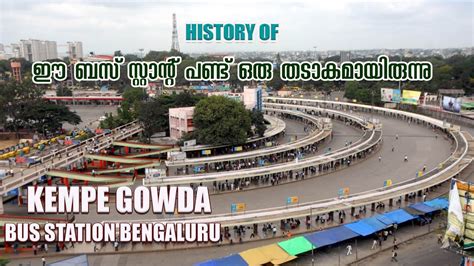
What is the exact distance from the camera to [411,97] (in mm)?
48781

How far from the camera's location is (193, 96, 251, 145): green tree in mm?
30156

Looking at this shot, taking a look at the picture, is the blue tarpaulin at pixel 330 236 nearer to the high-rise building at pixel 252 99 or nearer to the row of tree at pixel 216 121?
the row of tree at pixel 216 121

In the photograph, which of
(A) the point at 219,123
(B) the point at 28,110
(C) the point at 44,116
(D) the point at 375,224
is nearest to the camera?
(D) the point at 375,224

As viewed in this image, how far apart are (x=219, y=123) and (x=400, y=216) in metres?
15.8

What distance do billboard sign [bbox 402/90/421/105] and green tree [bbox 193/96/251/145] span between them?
85.6 ft

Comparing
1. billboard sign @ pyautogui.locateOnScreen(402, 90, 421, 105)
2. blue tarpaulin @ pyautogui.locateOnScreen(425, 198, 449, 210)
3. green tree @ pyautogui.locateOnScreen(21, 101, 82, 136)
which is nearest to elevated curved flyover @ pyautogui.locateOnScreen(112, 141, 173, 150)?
green tree @ pyautogui.locateOnScreen(21, 101, 82, 136)

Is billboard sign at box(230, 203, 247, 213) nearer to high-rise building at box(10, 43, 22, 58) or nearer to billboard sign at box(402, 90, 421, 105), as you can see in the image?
billboard sign at box(402, 90, 421, 105)

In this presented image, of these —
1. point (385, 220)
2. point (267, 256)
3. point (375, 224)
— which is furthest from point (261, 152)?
point (267, 256)

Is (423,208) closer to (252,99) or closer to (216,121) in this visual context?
(216,121)

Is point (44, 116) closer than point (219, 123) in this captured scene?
No

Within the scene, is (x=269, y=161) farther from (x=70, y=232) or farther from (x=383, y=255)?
(x=70, y=232)

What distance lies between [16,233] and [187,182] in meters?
8.61

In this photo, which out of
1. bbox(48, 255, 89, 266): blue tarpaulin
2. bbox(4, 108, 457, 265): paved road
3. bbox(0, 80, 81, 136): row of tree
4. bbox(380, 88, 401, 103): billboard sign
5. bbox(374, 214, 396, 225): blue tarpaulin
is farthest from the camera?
bbox(380, 88, 401, 103): billboard sign

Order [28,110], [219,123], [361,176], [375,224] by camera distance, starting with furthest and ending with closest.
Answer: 1. [28,110]
2. [219,123]
3. [361,176]
4. [375,224]
